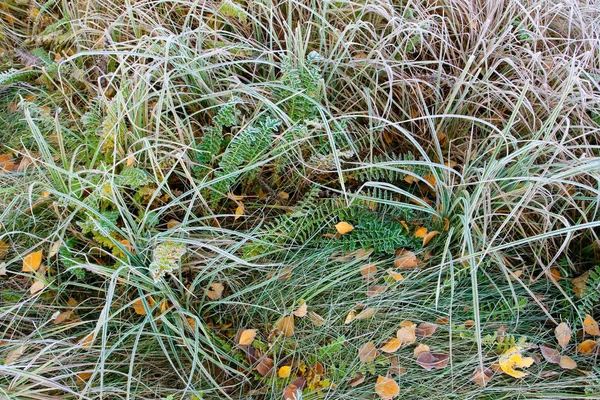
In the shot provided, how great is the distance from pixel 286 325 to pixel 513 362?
0.59 meters

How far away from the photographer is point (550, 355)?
1.32 metres

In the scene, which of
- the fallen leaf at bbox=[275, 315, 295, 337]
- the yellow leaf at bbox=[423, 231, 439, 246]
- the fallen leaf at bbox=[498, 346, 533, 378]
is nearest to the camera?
the fallen leaf at bbox=[498, 346, 533, 378]

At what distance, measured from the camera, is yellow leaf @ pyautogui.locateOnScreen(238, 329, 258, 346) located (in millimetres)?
1308

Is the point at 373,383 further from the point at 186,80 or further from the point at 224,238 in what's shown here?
the point at 186,80

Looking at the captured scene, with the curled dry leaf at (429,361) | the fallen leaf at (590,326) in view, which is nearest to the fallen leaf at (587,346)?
the fallen leaf at (590,326)

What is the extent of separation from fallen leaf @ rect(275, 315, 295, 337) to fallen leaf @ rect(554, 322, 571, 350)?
0.72 m

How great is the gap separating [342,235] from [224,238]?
351mm

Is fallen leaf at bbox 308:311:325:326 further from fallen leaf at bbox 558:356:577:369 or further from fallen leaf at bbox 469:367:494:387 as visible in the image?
fallen leaf at bbox 558:356:577:369

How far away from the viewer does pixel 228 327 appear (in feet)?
4.55

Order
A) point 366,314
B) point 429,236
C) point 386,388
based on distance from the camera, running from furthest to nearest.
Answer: point 429,236
point 366,314
point 386,388

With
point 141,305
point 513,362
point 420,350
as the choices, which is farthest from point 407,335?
point 141,305

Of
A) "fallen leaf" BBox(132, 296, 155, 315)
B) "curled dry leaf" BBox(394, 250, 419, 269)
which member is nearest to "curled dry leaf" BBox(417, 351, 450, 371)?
"curled dry leaf" BBox(394, 250, 419, 269)

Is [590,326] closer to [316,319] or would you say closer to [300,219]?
[316,319]

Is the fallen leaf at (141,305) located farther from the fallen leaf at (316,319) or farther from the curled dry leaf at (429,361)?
the curled dry leaf at (429,361)
